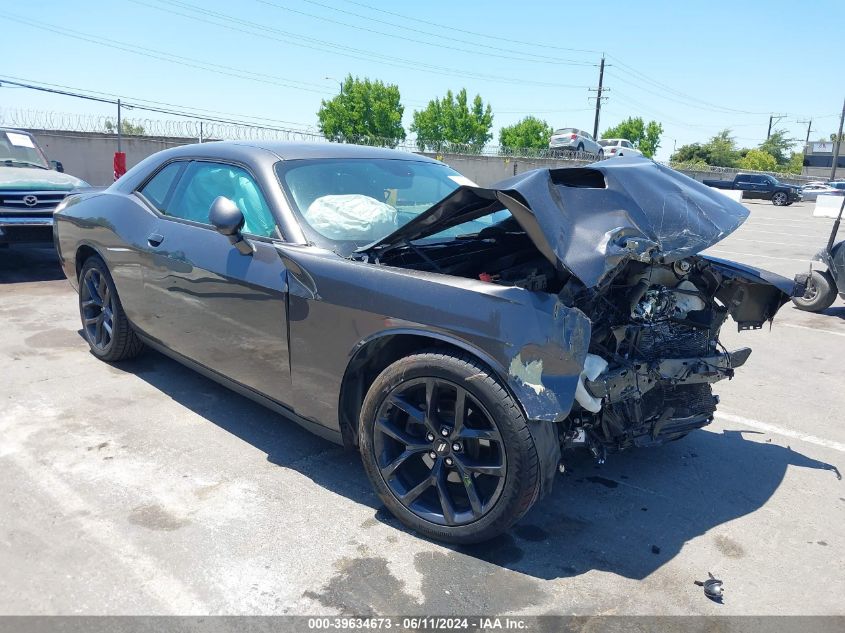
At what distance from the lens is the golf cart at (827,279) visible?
747cm

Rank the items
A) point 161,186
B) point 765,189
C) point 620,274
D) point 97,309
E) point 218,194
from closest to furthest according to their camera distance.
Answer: point 620,274, point 218,194, point 161,186, point 97,309, point 765,189

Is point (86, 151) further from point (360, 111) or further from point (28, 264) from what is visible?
point (360, 111)

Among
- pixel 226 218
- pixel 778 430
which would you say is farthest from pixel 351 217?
pixel 778 430

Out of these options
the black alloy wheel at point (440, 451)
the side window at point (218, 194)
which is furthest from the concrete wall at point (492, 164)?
the black alloy wheel at point (440, 451)

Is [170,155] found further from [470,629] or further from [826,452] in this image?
[826,452]

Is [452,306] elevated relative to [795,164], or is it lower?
lower

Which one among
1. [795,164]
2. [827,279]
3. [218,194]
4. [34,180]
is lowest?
[827,279]

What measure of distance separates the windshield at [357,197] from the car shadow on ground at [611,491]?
48.9 inches

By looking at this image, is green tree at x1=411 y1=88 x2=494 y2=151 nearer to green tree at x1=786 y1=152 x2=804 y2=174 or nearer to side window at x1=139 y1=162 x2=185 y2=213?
green tree at x1=786 y1=152 x2=804 y2=174

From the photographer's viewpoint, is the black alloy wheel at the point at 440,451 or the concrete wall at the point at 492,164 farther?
the concrete wall at the point at 492,164

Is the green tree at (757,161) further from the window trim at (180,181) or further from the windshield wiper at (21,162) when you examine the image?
the window trim at (180,181)

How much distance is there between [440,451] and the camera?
111 inches

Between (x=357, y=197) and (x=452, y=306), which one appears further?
(x=357, y=197)

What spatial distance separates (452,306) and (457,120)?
69.5 metres
